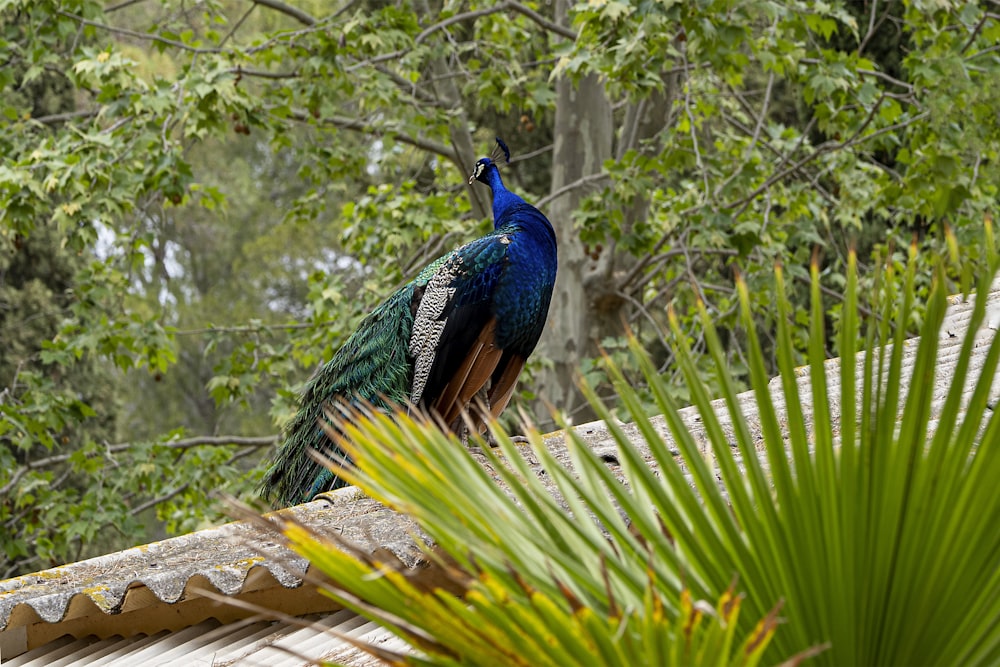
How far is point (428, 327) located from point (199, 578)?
224 centimetres

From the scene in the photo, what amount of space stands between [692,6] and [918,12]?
2306 millimetres

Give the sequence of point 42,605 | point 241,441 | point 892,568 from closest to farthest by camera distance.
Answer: point 892,568 < point 42,605 < point 241,441

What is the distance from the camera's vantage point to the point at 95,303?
9.35m

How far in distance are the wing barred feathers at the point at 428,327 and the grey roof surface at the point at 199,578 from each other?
1315 millimetres

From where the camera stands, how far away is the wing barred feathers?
505 cm

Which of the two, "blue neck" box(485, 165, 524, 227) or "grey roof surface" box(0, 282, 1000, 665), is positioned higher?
"blue neck" box(485, 165, 524, 227)

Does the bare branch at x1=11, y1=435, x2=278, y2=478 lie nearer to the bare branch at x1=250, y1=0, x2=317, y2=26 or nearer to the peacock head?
the bare branch at x1=250, y1=0, x2=317, y2=26

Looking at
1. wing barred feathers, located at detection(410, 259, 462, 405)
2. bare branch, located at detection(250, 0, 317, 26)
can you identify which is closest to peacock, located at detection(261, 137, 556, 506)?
wing barred feathers, located at detection(410, 259, 462, 405)

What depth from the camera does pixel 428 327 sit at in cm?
507

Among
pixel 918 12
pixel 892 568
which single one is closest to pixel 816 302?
pixel 892 568

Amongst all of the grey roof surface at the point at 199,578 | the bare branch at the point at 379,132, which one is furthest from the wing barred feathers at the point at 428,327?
the bare branch at the point at 379,132

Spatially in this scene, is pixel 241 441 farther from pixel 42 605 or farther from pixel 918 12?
pixel 42 605

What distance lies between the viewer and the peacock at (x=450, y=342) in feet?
16.6

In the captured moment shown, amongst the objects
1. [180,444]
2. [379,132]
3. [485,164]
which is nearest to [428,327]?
[485,164]
